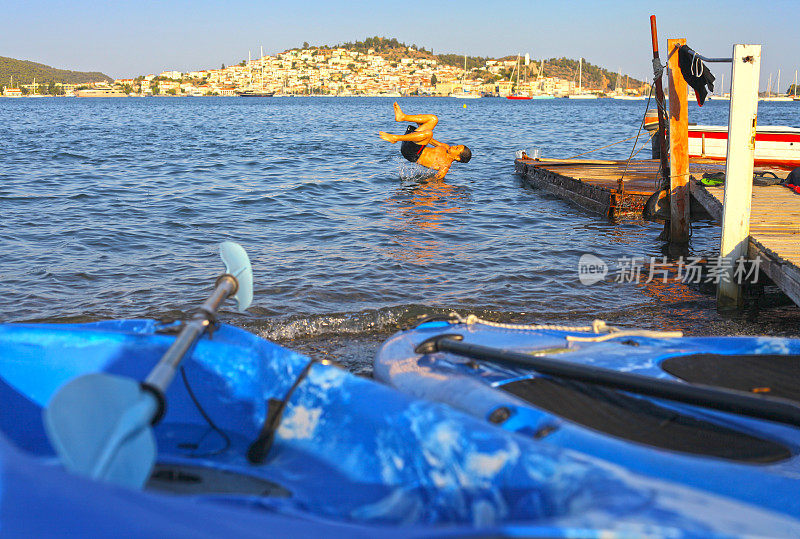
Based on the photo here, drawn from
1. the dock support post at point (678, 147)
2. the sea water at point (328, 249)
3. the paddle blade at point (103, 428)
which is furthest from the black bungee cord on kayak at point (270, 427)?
the dock support post at point (678, 147)

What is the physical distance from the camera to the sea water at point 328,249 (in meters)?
7.26

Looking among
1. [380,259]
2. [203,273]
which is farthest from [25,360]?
[380,259]

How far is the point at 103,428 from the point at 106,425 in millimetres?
14

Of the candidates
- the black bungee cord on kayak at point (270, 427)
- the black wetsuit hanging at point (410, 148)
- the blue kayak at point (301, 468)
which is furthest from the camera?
the black wetsuit hanging at point (410, 148)

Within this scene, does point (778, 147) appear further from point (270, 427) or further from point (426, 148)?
point (270, 427)

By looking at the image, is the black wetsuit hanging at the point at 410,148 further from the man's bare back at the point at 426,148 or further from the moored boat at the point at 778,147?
the moored boat at the point at 778,147

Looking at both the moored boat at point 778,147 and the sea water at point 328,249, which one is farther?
the moored boat at point 778,147

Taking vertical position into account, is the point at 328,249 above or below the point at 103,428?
below

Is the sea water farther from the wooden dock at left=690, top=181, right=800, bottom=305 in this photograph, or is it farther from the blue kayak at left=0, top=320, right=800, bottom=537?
the blue kayak at left=0, top=320, right=800, bottom=537

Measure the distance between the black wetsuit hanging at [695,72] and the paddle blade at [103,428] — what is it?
28.7 feet

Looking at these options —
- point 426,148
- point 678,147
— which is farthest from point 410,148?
point 678,147

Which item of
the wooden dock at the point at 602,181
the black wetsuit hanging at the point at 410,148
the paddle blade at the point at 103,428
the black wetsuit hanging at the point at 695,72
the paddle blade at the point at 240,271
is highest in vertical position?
the black wetsuit hanging at the point at 695,72

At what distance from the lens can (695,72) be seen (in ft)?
29.3

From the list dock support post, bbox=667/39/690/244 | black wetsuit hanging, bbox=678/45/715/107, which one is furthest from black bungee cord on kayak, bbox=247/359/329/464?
dock support post, bbox=667/39/690/244
